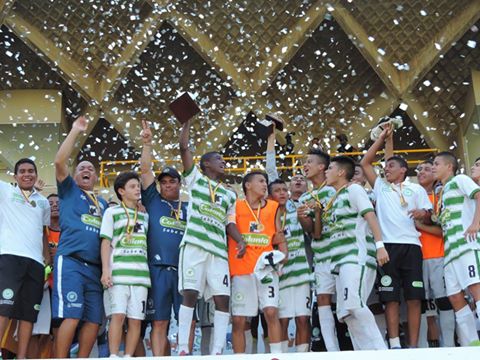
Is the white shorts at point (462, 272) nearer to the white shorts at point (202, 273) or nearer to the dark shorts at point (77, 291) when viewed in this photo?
the white shorts at point (202, 273)

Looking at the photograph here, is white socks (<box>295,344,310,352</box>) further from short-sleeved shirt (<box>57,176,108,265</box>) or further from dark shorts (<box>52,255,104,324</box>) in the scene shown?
short-sleeved shirt (<box>57,176,108,265</box>)

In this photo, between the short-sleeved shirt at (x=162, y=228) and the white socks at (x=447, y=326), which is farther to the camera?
the white socks at (x=447, y=326)

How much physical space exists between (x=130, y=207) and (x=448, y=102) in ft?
37.0

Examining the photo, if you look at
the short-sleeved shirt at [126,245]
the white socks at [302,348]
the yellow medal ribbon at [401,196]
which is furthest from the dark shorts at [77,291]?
the yellow medal ribbon at [401,196]

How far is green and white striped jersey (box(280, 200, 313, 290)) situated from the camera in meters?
4.90

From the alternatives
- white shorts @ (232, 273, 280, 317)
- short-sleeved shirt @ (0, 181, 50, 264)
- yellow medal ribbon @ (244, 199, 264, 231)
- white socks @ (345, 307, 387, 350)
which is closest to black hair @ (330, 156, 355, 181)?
yellow medal ribbon @ (244, 199, 264, 231)

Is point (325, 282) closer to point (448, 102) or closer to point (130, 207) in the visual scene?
point (130, 207)

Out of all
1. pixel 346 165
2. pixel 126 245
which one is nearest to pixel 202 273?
pixel 126 245

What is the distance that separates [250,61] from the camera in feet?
47.0

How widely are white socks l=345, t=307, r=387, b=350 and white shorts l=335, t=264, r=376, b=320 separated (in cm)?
5

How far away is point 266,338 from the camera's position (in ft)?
17.5

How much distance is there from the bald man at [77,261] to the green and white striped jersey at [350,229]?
1.58m

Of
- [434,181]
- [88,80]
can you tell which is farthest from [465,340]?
[88,80]

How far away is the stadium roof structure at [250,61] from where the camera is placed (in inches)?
542
